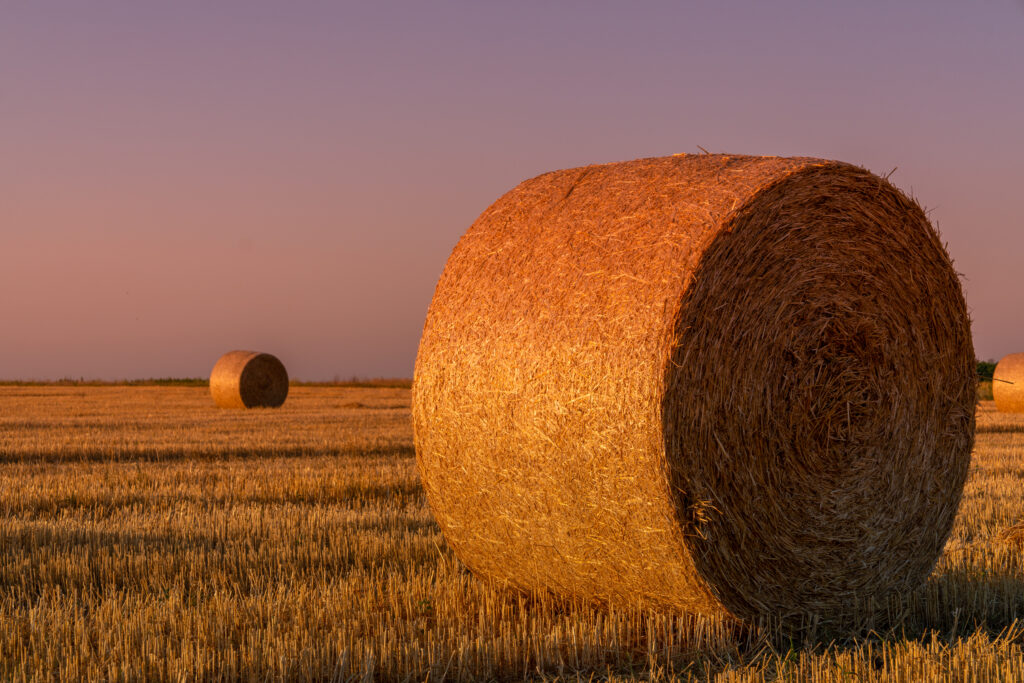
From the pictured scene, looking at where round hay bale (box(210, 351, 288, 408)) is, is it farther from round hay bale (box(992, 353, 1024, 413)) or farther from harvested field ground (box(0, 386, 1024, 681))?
round hay bale (box(992, 353, 1024, 413))

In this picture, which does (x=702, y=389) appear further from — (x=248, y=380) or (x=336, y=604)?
(x=248, y=380)

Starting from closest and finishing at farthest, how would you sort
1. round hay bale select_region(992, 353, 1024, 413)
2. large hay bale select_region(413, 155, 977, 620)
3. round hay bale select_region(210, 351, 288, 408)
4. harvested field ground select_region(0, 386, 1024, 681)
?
1. harvested field ground select_region(0, 386, 1024, 681)
2. large hay bale select_region(413, 155, 977, 620)
3. round hay bale select_region(992, 353, 1024, 413)
4. round hay bale select_region(210, 351, 288, 408)

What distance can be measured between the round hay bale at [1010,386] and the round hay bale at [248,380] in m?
17.5

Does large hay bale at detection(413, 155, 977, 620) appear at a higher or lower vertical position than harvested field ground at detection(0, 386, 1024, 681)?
higher

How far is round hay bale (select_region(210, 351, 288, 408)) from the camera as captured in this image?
2522 cm

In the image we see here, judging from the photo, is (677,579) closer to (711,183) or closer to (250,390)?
(711,183)

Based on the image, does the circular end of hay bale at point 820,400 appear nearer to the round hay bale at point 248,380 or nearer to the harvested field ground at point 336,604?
the harvested field ground at point 336,604

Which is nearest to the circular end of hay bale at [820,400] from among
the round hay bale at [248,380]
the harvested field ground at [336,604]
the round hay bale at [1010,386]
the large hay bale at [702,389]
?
the large hay bale at [702,389]

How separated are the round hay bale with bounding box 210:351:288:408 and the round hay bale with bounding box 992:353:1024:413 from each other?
17.5m

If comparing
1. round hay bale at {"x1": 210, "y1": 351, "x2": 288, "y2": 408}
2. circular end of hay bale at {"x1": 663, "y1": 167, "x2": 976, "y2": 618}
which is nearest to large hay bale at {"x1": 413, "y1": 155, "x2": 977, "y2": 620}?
circular end of hay bale at {"x1": 663, "y1": 167, "x2": 976, "y2": 618}

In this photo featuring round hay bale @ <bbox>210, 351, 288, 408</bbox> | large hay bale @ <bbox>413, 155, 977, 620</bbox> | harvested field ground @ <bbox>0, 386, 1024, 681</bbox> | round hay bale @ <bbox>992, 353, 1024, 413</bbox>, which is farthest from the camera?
round hay bale @ <bbox>210, 351, 288, 408</bbox>

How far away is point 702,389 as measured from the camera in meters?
4.95

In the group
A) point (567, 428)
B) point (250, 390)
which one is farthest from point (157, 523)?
point (250, 390)

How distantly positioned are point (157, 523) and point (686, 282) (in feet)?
16.8
